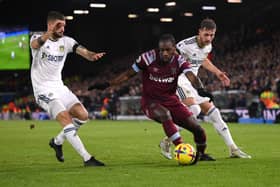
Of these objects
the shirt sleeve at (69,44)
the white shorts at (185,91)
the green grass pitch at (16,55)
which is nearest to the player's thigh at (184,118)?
the white shorts at (185,91)

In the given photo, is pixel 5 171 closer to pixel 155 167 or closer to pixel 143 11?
pixel 155 167

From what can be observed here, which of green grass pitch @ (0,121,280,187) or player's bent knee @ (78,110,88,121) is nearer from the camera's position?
green grass pitch @ (0,121,280,187)

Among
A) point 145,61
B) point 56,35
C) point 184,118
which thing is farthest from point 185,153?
point 56,35

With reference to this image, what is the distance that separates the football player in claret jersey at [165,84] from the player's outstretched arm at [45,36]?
3.44ft

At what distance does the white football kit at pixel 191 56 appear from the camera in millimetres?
12133

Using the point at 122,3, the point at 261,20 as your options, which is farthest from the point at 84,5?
the point at 261,20

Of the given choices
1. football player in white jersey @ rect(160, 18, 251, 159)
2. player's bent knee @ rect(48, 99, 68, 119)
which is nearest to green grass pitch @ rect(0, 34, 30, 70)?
football player in white jersey @ rect(160, 18, 251, 159)

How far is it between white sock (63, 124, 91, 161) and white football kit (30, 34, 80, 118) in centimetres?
42

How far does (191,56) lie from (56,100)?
9.27 ft

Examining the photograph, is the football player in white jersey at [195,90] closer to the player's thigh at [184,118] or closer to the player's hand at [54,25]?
Result: the player's thigh at [184,118]

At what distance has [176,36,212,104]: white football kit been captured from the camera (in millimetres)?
12133

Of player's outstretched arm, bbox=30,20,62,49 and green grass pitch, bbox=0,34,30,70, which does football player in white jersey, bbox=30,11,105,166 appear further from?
green grass pitch, bbox=0,34,30,70

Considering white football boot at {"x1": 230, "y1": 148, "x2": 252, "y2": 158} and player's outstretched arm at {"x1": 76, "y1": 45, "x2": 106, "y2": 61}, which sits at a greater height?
player's outstretched arm at {"x1": 76, "y1": 45, "x2": 106, "y2": 61}

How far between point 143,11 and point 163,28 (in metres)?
8.47
